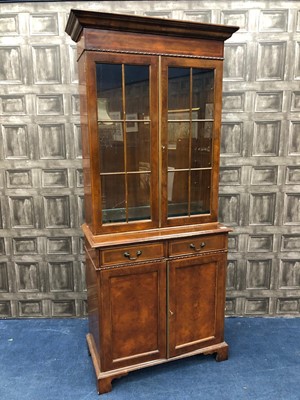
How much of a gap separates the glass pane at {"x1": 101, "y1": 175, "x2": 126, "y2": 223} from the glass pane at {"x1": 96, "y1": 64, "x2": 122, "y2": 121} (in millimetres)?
358

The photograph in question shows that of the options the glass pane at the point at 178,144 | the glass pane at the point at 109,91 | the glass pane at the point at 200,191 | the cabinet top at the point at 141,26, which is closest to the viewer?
the cabinet top at the point at 141,26

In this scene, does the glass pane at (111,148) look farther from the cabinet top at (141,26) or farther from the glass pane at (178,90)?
the cabinet top at (141,26)

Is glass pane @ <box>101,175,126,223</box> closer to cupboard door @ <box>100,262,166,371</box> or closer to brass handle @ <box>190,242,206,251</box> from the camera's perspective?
cupboard door @ <box>100,262,166,371</box>

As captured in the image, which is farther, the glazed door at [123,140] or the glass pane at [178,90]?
the glass pane at [178,90]

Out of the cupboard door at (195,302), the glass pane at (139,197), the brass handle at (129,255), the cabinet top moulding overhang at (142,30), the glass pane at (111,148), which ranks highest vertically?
the cabinet top moulding overhang at (142,30)

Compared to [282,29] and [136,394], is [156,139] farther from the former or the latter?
[136,394]

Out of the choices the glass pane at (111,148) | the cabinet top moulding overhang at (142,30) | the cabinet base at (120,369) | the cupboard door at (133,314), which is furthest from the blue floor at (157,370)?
the cabinet top moulding overhang at (142,30)

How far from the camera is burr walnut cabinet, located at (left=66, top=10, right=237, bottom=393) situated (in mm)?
1910

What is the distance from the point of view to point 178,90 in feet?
6.77

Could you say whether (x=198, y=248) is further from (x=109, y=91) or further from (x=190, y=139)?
(x=109, y=91)

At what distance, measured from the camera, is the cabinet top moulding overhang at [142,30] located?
177cm

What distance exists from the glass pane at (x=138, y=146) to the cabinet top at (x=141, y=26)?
0.51 meters

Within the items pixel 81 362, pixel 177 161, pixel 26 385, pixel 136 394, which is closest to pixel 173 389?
pixel 136 394

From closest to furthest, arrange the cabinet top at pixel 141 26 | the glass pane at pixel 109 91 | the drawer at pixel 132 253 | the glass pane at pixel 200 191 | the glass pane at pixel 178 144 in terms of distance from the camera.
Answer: the cabinet top at pixel 141 26, the glass pane at pixel 109 91, the drawer at pixel 132 253, the glass pane at pixel 178 144, the glass pane at pixel 200 191
